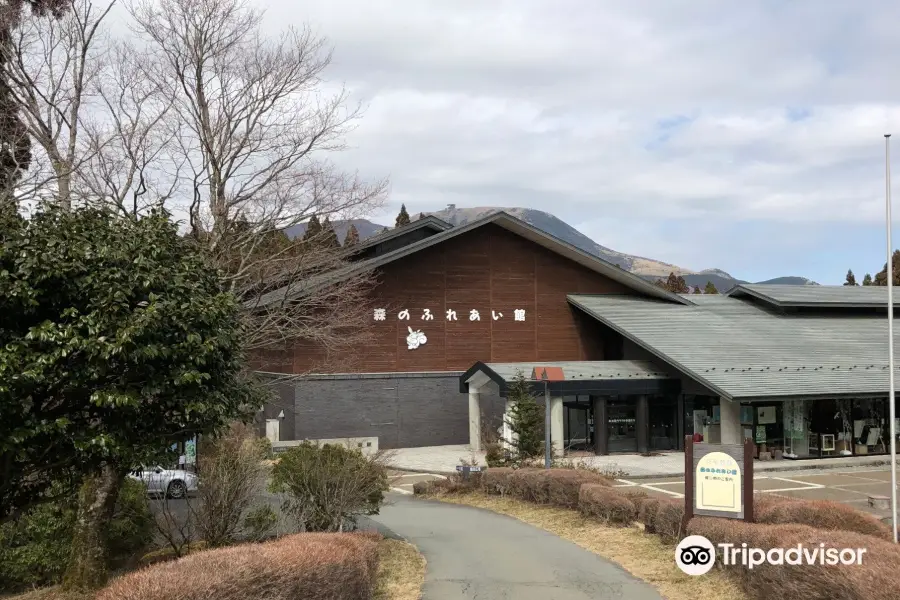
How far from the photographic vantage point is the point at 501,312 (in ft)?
121

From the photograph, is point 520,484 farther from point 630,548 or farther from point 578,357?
point 578,357

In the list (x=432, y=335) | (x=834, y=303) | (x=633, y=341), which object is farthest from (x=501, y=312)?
(x=834, y=303)

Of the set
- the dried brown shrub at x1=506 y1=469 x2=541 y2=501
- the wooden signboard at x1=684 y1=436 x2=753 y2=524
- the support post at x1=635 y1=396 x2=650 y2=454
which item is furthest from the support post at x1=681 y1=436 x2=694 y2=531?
the support post at x1=635 y1=396 x2=650 y2=454

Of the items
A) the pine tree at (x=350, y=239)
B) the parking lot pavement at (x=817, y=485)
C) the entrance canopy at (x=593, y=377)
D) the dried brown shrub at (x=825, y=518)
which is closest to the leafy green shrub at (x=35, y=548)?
the dried brown shrub at (x=825, y=518)

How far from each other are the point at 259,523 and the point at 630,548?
6.09 metres

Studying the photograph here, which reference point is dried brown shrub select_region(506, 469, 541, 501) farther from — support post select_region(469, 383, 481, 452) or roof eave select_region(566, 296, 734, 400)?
support post select_region(469, 383, 481, 452)

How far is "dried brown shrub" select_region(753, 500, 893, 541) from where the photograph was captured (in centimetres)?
1086

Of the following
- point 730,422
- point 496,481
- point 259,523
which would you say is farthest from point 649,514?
point 730,422

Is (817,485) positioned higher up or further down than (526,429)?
further down

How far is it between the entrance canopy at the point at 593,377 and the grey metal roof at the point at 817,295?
8.76 m

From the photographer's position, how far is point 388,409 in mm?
34531

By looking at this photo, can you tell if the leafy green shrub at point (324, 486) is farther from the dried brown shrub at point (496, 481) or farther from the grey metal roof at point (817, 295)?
the grey metal roof at point (817, 295)

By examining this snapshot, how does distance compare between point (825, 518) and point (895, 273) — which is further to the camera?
point (895, 273)

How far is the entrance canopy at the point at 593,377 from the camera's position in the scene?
3080cm
